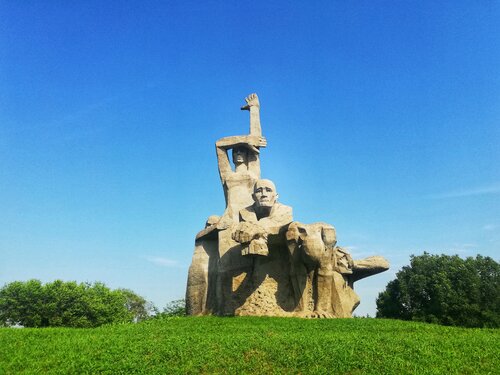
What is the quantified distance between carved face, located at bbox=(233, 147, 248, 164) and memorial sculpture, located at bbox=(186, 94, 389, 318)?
0.03 m

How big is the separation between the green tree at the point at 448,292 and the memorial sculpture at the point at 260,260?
13.5m

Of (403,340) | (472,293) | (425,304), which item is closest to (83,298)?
(425,304)

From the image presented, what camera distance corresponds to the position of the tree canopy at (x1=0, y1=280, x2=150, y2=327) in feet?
89.9

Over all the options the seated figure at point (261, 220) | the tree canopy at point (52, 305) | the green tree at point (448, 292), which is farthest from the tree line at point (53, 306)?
the seated figure at point (261, 220)

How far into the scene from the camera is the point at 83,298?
28.8m

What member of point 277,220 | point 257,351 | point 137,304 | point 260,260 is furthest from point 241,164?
point 137,304

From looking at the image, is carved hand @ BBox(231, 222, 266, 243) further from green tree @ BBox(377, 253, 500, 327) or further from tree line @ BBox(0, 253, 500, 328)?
green tree @ BBox(377, 253, 500, 327)

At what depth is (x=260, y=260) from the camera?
1140 cm

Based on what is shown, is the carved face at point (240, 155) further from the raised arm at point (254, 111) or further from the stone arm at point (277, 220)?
the stone arm at point (277, 220)

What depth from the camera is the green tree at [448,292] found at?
23406mm

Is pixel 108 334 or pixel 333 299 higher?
pixel 333 299

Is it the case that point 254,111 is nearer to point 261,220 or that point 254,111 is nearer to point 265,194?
A: point 265,194

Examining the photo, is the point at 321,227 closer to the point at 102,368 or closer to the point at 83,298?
the point at 102,368

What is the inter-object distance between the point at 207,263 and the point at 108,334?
463 centimetres
